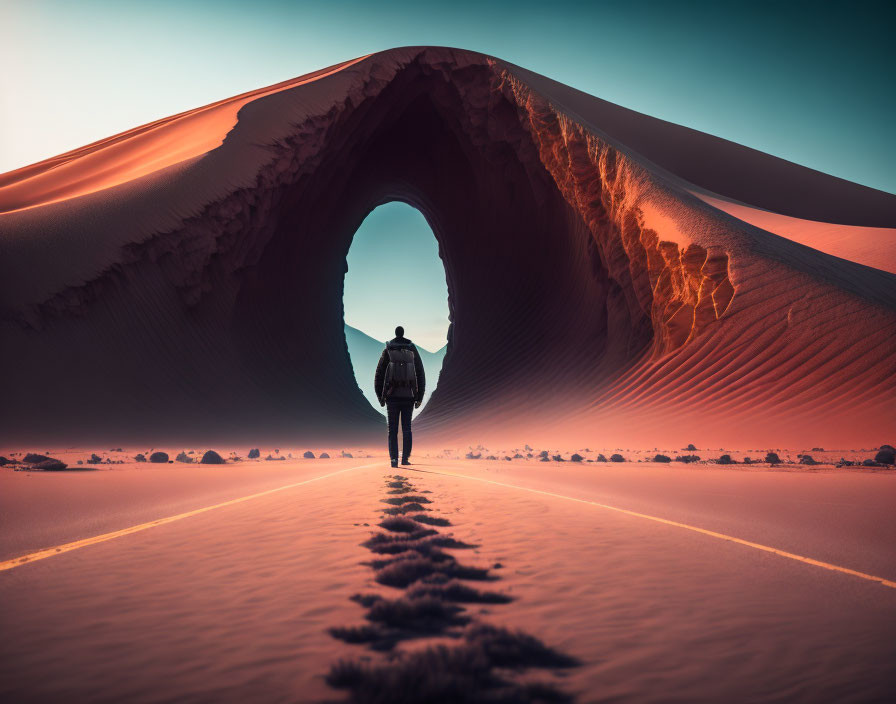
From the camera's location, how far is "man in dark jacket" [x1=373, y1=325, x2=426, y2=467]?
39.6 ft

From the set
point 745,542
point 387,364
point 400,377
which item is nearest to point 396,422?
point 400,377

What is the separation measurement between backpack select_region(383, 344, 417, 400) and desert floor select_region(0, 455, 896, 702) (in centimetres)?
562

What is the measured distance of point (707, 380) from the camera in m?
19.2

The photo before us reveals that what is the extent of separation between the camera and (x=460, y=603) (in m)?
2.93

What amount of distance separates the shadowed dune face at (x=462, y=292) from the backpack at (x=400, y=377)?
9.86m

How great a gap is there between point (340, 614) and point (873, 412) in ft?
54.2

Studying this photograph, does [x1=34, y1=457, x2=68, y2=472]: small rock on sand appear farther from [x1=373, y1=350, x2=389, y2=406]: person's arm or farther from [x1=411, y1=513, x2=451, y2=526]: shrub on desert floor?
[x1=411, y1=513, x2=451, y2=526]: shrub on desert floor

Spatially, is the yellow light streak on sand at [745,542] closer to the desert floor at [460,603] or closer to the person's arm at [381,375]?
the desert floor at [460,603]

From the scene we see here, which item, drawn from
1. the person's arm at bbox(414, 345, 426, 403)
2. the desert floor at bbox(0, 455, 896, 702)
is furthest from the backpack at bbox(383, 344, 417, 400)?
the desert floor at bbox(0, 455, 896, 702)

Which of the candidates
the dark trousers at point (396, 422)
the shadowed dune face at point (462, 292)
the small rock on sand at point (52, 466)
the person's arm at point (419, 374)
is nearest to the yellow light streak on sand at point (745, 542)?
the dark trousers at point (396, 422)

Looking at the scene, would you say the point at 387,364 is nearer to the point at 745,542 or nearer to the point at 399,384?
the point at 399,384

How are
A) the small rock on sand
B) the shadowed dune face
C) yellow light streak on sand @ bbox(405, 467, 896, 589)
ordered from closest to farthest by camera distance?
yellow light streak on sand @ bbox(405, 467, 896, 589)
the small rock on sand
the shadowed dune face

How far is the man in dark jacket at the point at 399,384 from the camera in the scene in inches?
475

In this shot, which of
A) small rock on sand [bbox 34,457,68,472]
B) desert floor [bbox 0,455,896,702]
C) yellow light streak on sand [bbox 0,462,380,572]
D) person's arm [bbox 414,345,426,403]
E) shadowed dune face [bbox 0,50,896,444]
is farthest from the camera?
shadowed dune face [bbox 0,50,896,444]
